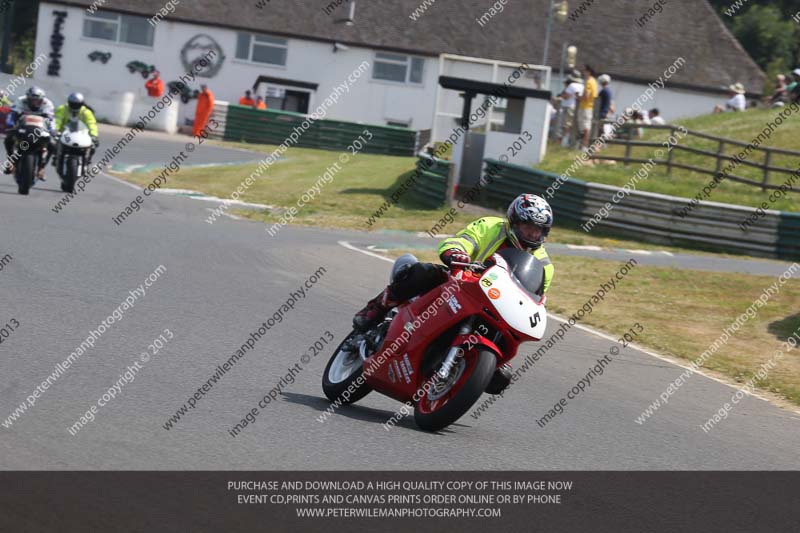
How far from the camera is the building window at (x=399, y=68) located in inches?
1960

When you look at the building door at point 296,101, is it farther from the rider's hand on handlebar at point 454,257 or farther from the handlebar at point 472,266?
the handlebar at point 472,266

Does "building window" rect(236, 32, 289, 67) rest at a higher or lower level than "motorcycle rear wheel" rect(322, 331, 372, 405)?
higher

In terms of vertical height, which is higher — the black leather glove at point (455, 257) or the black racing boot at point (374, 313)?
the black leather glove at point (455, 257)

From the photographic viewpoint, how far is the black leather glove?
713 cm

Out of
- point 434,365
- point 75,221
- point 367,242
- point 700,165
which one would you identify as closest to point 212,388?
point 434,365

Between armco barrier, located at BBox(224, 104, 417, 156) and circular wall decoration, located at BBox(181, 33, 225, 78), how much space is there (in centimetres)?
855

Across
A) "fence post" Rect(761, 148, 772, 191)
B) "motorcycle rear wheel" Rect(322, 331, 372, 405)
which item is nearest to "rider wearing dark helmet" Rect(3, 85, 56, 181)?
"motorcycle rear wheel" Rect(322, 331, 372, 405)

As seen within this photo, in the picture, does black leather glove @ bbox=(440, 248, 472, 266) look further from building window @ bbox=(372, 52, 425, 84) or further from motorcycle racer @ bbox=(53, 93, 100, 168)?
building window @ bbox=(372, 52, 425, 84)

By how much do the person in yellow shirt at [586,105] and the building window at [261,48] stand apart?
24.5 meters

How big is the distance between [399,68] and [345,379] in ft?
141

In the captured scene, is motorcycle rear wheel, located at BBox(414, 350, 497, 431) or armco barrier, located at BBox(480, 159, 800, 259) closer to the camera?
motorcycle rear wheel, located at BBox(414, 350, 497, 431)

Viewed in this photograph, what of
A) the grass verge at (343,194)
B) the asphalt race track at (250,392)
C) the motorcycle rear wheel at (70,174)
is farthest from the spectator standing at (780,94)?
the asphalt race track at (250,392)

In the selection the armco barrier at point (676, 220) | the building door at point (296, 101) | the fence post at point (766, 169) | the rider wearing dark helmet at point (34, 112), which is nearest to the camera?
the rider wearing dark helmet at point (34, 112)
